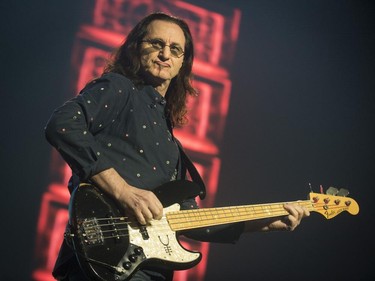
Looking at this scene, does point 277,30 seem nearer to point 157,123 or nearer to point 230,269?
point 230,269

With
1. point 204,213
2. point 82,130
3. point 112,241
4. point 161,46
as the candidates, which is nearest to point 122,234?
point 112,241

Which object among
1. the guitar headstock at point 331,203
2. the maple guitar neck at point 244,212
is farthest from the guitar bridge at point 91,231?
the guitar headstock at point 331,203

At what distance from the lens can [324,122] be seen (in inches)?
165

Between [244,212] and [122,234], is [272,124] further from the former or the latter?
[122,234]

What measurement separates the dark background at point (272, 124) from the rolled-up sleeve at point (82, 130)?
1553 mm

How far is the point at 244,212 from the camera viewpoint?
2084 millimetres

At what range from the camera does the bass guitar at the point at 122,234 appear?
4.50ft

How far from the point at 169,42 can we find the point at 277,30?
2.49m

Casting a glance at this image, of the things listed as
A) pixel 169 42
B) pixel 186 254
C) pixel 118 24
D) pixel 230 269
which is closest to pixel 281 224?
pixel 186 254

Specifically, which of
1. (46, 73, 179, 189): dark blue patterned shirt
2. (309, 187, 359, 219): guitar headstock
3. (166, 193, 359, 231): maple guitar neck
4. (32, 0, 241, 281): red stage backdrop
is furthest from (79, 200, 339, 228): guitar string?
(32, 0, 241, 281): red stage backdrop

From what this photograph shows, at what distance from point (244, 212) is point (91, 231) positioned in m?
0.93

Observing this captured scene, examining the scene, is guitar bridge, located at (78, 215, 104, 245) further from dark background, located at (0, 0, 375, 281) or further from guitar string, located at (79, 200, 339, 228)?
dark background, located at (0, 0, 375, 281)

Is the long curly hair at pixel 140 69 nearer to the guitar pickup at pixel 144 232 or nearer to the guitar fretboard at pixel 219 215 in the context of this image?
the guitar fretboard at pixel 219 215

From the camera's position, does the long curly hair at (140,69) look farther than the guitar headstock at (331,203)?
No
